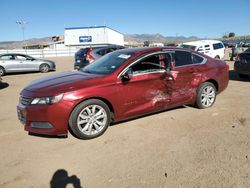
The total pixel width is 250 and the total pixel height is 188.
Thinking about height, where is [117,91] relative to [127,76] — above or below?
below

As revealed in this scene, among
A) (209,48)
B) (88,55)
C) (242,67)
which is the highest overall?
(209,48)

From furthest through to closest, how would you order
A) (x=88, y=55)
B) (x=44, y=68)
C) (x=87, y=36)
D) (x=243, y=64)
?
(x=87, y=36)
(x=44, y=68)
(x=88, y=55)
(x=243, y=64)

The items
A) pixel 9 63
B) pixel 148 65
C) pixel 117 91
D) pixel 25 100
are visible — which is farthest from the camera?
pixel 9 63

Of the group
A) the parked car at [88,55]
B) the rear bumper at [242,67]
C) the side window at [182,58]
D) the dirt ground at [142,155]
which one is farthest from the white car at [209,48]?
the dirt ground at [142,155]

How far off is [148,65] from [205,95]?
185 centimetres

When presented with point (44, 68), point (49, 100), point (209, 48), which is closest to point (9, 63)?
point (44, 68)

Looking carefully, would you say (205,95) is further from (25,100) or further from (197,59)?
(25,100)

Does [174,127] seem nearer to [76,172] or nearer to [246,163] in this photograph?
[246,163]

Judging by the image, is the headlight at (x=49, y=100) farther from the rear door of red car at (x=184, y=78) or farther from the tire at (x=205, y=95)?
the tire at (x=205, y=95)

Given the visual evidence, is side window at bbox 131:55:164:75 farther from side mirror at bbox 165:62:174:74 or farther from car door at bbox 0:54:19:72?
car door at bbox 0:54:19:72

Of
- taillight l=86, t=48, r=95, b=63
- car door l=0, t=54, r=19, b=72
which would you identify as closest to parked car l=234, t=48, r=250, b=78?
taillight l=86, t=48, r=95, b=63

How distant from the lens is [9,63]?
14781 millimetres

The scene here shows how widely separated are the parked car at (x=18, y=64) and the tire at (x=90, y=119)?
12174 mm

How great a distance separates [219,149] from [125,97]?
6.15 feet
